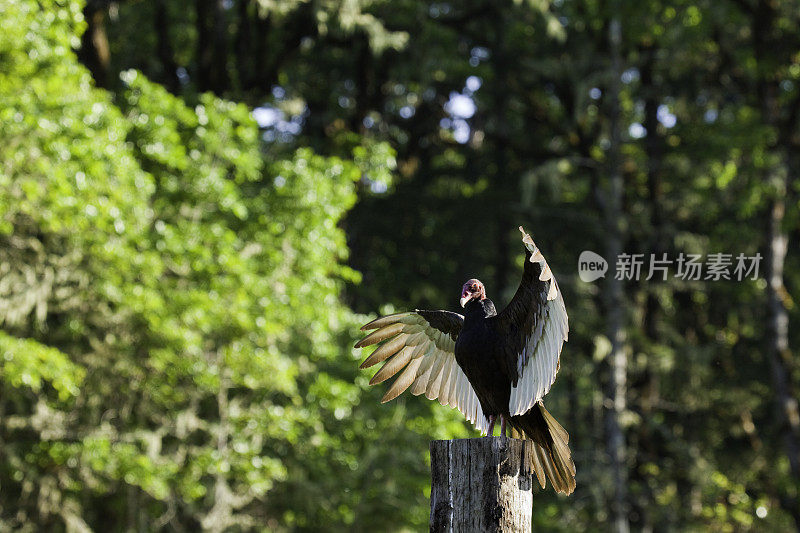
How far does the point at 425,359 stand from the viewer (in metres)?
5.43

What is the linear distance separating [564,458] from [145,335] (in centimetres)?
730

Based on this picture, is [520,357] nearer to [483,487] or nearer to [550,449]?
[550,449]

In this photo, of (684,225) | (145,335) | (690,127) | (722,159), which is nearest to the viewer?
(145,335)

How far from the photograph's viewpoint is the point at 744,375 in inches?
794

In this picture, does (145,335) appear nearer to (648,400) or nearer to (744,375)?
(648,400)

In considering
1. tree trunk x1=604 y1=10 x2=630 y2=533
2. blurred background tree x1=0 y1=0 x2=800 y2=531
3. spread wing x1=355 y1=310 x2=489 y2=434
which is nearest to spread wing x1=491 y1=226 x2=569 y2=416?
spread wing x1=355 y1=310 x2=489 y2=434

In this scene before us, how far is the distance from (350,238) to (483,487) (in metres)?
15.0

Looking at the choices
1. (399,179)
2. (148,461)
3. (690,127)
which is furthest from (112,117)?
(690,127)

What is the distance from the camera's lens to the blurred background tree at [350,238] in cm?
1045

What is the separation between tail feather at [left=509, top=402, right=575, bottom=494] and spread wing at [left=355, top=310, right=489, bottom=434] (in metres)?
0.48

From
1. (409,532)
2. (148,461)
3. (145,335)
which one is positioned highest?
(145,335)

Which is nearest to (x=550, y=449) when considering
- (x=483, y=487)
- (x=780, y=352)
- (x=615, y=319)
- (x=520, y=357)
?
(x=520, y=357)

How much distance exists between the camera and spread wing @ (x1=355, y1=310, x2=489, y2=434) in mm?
5336

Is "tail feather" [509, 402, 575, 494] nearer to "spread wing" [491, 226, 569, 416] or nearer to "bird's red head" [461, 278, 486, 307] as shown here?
"spread wing" [491, 226, 569, 416]
